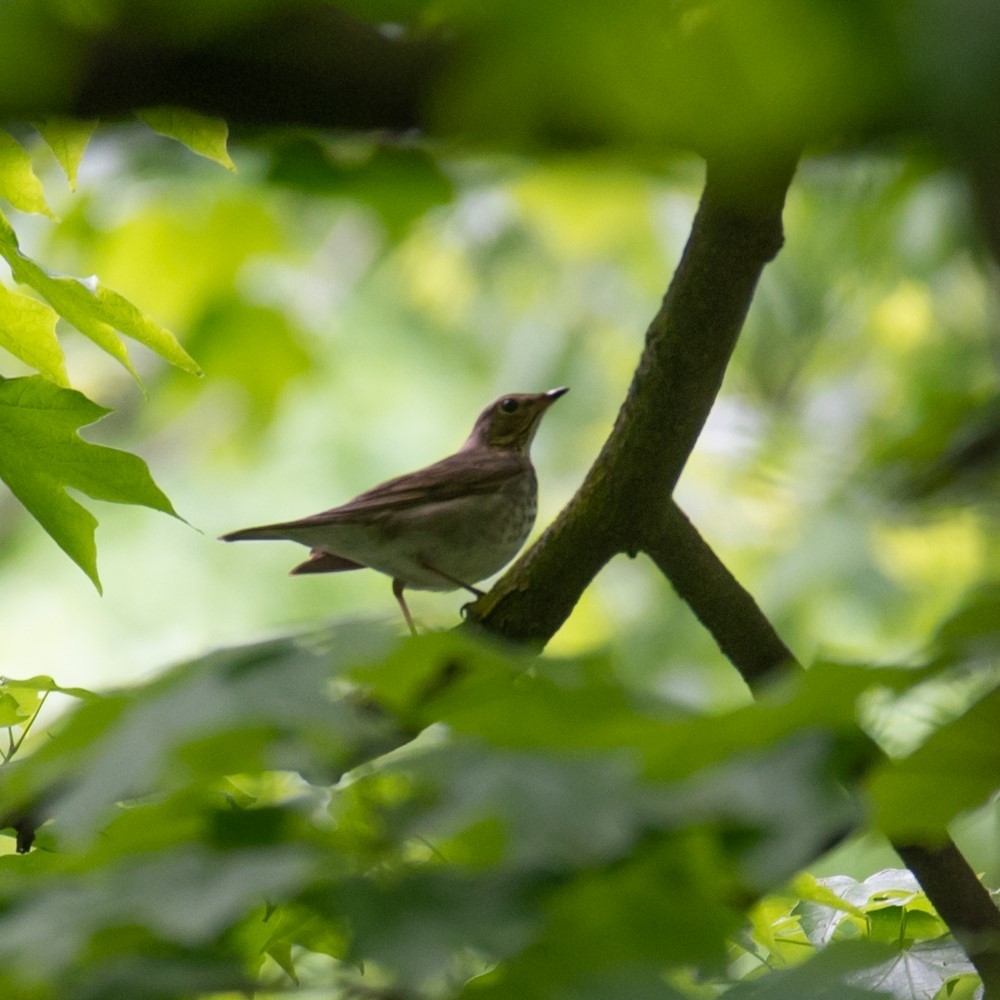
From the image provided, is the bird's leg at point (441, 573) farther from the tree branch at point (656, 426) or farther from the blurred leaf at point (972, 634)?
the blurred leaf at point (972, 634)

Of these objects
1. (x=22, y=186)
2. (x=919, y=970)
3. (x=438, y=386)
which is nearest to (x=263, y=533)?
(x=22, y=186)

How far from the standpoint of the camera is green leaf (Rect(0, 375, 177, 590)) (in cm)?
191

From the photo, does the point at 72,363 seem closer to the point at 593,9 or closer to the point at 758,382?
the point at 758,382

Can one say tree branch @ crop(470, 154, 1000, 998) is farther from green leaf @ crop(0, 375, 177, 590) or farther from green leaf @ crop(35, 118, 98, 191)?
green leaf @ crop(35, 118, 98, 191)

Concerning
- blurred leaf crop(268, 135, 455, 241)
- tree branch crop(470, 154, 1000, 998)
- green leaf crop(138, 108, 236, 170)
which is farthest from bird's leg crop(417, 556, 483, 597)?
blurred leaf crop(268, 135, 455, 241)

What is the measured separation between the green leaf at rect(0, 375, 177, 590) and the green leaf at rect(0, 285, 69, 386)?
0.44 feet

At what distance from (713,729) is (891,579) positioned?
6.06 m

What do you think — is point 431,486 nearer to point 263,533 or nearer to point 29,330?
point 263,533

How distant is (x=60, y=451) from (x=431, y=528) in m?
2.27

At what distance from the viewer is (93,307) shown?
6.46 feet

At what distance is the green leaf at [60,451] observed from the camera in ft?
6.27

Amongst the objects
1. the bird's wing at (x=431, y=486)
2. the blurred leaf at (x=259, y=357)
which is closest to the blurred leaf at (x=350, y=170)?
the bird's wing at (x=431, y=486)

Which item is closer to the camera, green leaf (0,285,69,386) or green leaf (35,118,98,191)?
green leaf (35,118,98,191)

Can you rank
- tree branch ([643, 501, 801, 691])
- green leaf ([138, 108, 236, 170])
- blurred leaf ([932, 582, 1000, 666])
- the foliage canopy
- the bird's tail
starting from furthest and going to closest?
1. the bird's tail
2. tree branch ([643, 501, 801, 691])
3. green leaf ([138, 108, 236, 170])
4. blurred leaf ([932, 582, 1000, 666])
5. the foliage canopy
